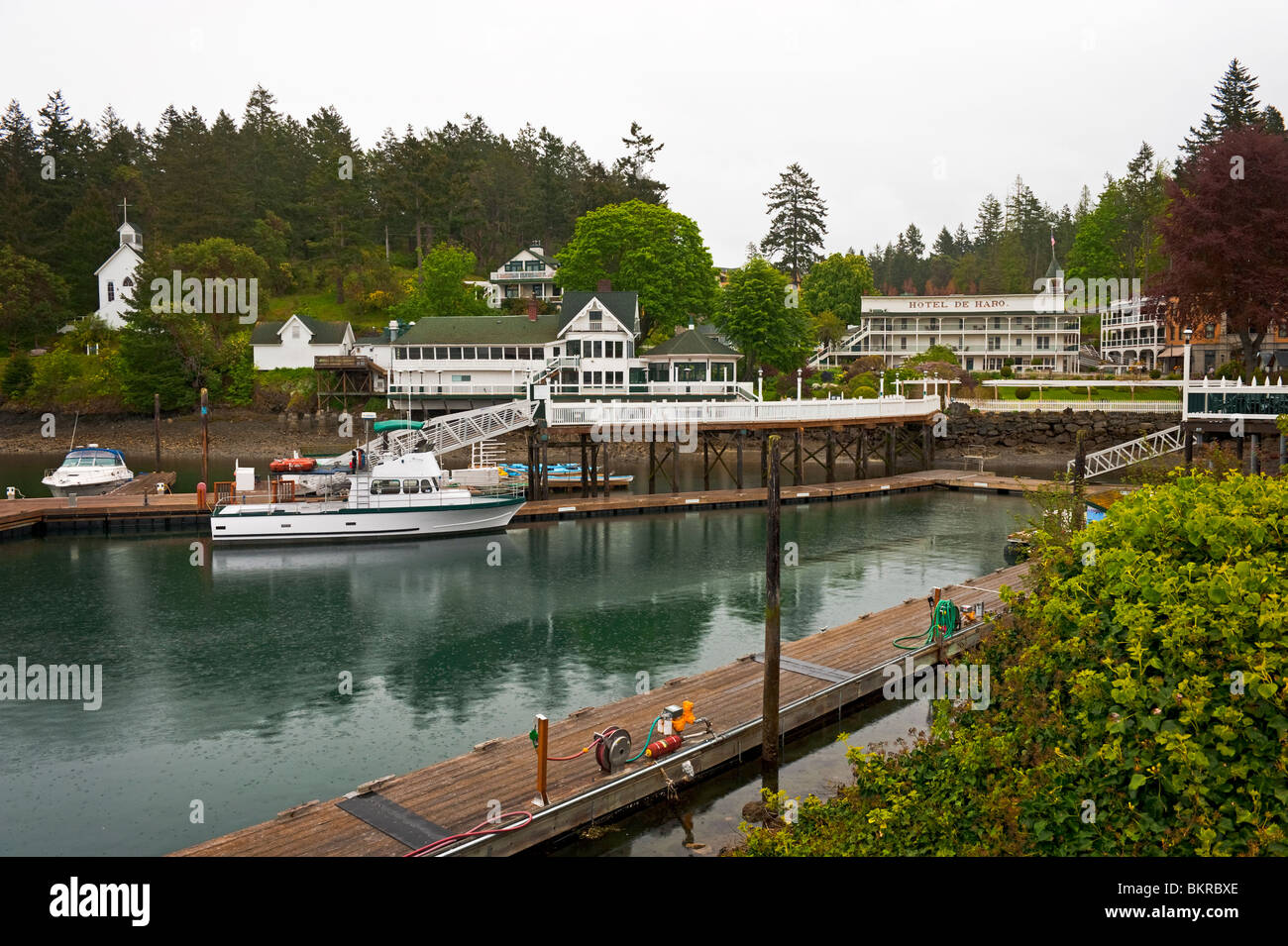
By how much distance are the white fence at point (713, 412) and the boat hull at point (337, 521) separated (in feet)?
22.2

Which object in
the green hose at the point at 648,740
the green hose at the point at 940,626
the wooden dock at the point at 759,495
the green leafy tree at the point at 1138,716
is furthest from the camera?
the wooden dock at the point at 759,495

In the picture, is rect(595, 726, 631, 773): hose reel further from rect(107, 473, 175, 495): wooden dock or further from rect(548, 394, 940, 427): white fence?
rect(107, 473, 175, 495): wooden dock

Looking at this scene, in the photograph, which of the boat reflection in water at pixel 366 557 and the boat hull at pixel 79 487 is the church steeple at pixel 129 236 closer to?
the boat hull at pixel 79 487

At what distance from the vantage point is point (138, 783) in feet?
56.1

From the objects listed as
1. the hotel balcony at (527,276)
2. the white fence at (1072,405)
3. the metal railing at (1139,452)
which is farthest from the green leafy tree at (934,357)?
the hotel balcony at (527,276)

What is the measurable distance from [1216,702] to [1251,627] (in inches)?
27.2

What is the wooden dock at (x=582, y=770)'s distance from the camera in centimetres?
1320

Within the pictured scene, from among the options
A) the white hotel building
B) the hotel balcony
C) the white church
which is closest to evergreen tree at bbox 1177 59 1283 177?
the white hotel building

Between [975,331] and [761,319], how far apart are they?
35.3 meters

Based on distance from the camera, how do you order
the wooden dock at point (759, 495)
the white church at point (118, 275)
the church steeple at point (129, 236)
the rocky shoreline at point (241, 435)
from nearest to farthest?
the wooden dock at point (759, 495) → the rocky shoreline at point (241, 435) → the white church at point (118, 275) → the church steeple at point (129, 236)

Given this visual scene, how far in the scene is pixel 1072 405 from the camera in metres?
65.6

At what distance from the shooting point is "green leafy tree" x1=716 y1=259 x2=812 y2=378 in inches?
2753
